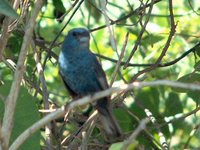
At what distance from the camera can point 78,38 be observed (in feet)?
10.2

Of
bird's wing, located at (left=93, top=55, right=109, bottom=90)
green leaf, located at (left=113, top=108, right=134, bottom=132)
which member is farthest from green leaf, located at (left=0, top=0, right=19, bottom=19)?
green leaf, located at (left=113, top=108, right=134, bottom=132)

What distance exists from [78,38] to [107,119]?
0.67 metres

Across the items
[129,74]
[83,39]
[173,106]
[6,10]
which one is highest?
[6,10]

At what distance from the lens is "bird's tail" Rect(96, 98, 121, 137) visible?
2476 mm

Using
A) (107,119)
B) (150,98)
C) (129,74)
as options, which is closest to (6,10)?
(107,119)

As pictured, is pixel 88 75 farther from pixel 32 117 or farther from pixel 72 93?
pixel 32 117

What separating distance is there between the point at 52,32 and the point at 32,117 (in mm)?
2247

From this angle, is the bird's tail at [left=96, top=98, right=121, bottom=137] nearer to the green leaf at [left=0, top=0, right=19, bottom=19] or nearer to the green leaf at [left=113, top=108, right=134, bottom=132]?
the green leaf at [left=113, top=108, right=134, bottom=132]

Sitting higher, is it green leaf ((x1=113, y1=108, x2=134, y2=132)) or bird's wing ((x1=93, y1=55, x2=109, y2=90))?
bird's wing ((x1=93, y1=55, x2=109, y2=90))

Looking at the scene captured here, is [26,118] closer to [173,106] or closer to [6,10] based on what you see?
[6,10]

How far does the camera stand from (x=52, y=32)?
15.0 feet

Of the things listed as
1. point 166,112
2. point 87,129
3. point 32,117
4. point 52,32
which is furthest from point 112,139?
point 52,32

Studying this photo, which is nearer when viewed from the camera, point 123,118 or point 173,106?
point 123,118

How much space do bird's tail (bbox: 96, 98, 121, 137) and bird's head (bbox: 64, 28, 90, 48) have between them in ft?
1.37
